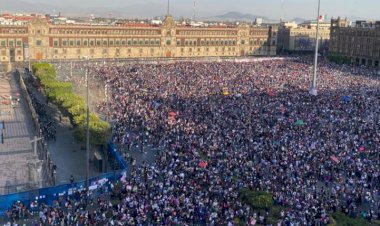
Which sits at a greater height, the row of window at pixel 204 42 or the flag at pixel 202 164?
the row of window at pixel 204 42

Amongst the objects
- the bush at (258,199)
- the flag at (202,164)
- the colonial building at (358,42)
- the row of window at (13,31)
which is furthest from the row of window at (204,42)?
the bush at (258,199)

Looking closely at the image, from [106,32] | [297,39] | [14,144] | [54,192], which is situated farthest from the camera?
[297,39]

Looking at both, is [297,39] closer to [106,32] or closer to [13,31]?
[106,32]

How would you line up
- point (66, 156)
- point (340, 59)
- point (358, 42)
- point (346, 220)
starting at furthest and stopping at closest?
point (340, 59) → point (358, 42) → point (66, 156) → point (346, 220)

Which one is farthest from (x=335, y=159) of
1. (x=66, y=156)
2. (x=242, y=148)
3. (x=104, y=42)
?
(x=104, y=42)

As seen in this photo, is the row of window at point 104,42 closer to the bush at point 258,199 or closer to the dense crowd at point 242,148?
the dense crowd at point 242,148

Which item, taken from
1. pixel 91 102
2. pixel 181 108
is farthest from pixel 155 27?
pixel 181 108
